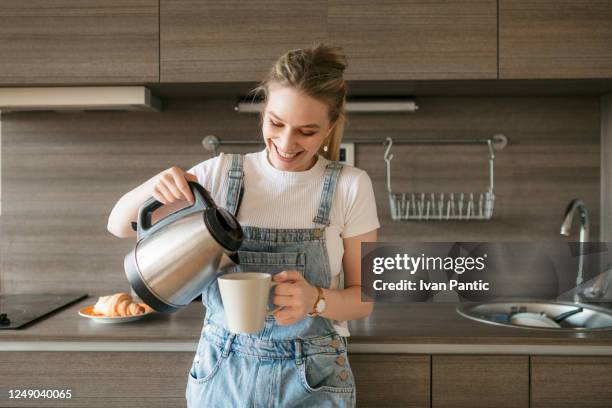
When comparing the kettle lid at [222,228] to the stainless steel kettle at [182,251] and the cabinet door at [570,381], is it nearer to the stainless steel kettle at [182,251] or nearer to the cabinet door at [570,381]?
the stainless steel kettle at [182,251]

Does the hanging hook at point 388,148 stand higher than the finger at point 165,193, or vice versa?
the hanging hook at point 388,148

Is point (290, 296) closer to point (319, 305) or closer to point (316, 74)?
point (319, 305)

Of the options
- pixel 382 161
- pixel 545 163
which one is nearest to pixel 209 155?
pixel 382 161

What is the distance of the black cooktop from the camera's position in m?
1.60

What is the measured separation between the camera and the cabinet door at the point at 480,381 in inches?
58.6

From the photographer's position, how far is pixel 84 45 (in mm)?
1743

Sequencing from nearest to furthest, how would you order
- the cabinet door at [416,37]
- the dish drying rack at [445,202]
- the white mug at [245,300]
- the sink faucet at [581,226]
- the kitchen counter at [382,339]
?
the white mug at [245,300] → the kitchen counter at [382,339] → the cabinet door at [416,37] → the sink faucet at [581,226] → the dish drying rack at [445,202]

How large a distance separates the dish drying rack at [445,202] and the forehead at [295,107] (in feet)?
3.01

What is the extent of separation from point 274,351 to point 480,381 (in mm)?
588

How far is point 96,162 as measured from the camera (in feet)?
6.82

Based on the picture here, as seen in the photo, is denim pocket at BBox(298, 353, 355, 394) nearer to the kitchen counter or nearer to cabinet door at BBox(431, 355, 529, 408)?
the kitchen counter

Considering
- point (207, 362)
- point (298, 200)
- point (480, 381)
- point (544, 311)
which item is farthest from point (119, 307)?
point (544, 311)

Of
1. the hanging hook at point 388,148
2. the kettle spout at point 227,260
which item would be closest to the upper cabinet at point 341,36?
the hanging hook at point 388,148

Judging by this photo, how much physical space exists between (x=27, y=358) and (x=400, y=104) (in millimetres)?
1333
